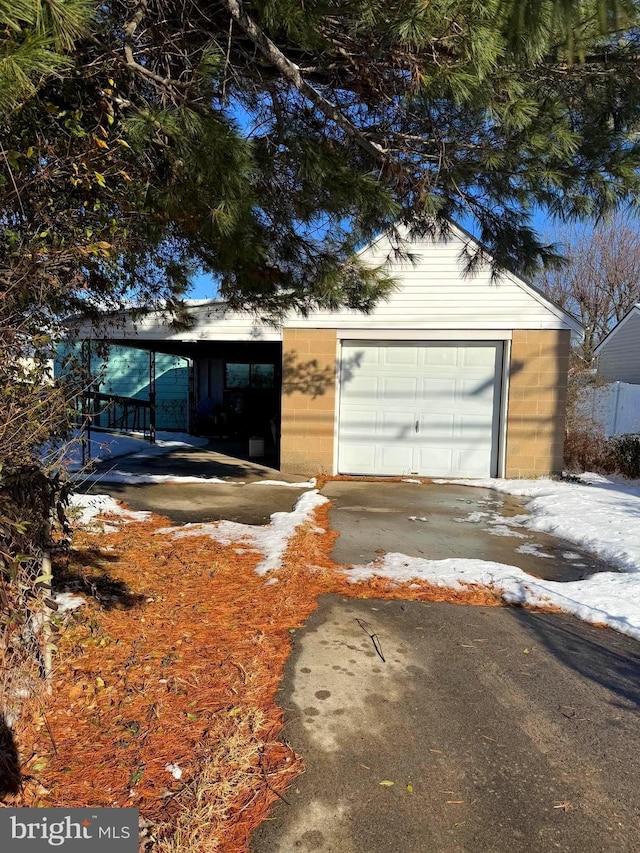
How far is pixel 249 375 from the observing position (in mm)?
17578

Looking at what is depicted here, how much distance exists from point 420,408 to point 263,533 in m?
5.31

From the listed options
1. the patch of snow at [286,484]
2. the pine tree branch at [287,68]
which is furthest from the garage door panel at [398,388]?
the pine tree branch at [287,68]

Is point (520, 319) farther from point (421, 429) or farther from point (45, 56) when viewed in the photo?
point (45, 56)

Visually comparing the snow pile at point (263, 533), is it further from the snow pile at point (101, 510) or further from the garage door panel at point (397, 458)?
the garage door panel at point (397, 458)

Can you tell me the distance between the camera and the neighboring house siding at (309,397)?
10117mm

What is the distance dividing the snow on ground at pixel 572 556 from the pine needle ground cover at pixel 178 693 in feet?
0.81

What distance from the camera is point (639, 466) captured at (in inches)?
409

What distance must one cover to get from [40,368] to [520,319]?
342 inches

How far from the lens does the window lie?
17.4 metres

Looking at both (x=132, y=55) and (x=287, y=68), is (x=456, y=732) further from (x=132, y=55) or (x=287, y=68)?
(x=132, y=55)

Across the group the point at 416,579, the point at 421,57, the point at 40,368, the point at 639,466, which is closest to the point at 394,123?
the point at 421,57

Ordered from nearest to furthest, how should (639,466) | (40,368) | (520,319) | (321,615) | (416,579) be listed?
(40,368)
(321,615)
(416,579)
(520,319)
(639,466)

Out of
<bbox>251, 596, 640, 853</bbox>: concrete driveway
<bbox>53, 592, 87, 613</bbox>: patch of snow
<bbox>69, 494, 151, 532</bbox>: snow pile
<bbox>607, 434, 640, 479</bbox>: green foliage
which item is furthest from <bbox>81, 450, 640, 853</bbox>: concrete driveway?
<bbox>607, 434, 640, 479</bbox>: green foliage

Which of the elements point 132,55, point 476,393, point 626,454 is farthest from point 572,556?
point 626,454
